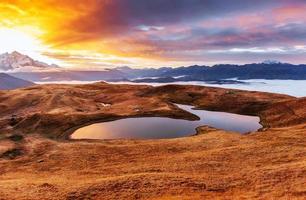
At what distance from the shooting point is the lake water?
302ft

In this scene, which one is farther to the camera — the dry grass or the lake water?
the lake water

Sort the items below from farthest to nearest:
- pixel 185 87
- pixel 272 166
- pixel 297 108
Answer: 1. pixel 185 87
2. pixel 297 108
3. pixel 272 166

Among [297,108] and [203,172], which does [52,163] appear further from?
[297,108]

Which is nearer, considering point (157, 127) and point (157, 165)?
point (157, 165)

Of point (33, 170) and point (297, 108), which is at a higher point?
point (297, 108)

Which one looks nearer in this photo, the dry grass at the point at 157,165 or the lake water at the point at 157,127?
the dry grass at the point at 157,165

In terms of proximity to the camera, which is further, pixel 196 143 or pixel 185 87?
pixel 185 87

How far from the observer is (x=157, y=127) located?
329ft

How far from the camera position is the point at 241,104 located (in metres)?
140

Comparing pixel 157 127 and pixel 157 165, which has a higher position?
pixel 157 127

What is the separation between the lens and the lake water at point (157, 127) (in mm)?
92000

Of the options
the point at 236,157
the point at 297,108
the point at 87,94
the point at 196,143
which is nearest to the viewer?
the point at 236,157

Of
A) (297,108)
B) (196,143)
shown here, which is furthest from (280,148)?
(297,108)

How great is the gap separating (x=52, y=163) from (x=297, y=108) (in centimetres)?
8209
